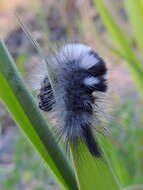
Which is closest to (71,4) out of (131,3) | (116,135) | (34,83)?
(116,135)

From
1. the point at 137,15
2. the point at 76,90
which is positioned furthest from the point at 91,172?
the point at 137,15

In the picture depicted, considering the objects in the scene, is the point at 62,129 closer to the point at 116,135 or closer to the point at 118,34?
the point at 118,34

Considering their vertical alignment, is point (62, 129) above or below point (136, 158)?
above

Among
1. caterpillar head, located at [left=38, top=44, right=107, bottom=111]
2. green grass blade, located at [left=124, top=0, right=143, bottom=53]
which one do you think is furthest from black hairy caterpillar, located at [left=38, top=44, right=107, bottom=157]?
green grass blade, located at [left=124, top=0, right=143, bottom=53]

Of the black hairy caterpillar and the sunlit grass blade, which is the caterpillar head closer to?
the black hairy caterpillar

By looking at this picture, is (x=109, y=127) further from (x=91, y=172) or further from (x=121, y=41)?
(x=121, y=41)

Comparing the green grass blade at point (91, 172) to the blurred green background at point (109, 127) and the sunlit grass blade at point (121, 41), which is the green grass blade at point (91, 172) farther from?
the sunlit grass blade at point (121, 41)
